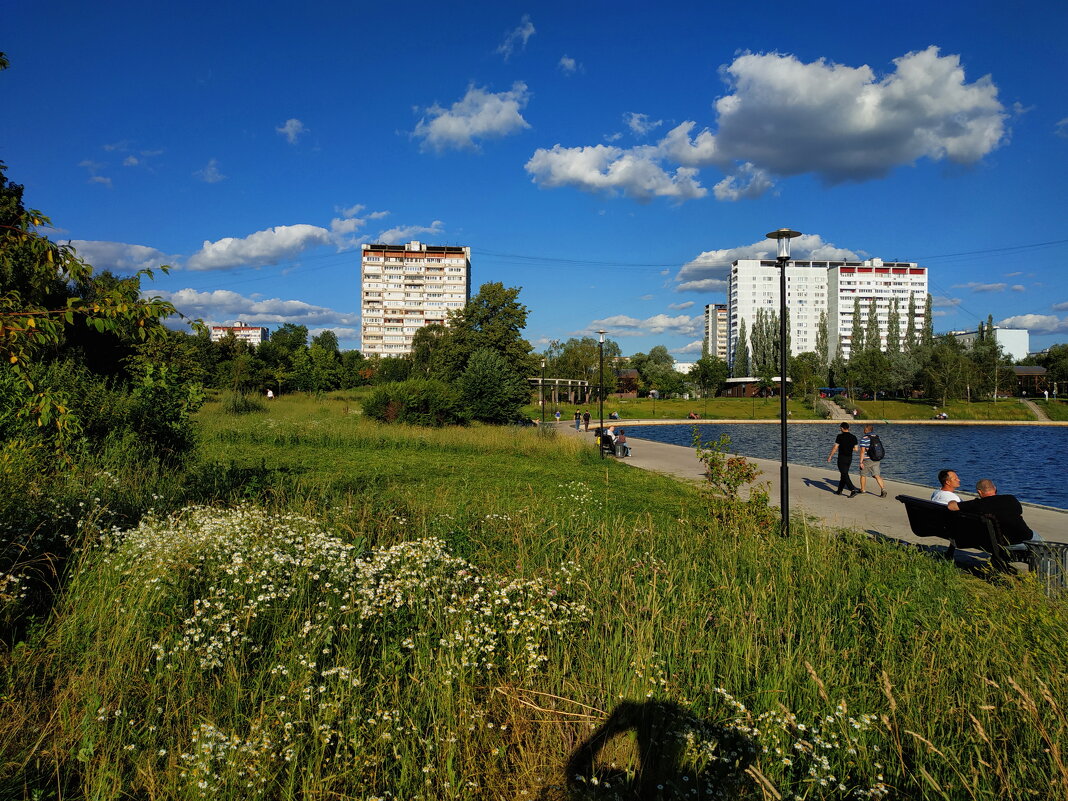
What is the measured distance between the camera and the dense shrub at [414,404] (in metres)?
24.5

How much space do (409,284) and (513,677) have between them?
112569mm

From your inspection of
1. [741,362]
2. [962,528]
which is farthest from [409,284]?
[962,528]

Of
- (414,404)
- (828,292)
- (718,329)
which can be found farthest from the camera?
(718,329)

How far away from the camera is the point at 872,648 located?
3.54 m

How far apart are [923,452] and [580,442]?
65.2ft

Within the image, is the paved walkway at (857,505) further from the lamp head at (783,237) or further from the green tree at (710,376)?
the green tree at (710,376)

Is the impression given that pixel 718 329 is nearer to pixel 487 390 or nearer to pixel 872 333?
pixel 872 333

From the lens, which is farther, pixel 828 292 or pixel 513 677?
pixel 828 292

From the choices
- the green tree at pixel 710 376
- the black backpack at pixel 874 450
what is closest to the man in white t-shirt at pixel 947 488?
the black backpack at pixel 874 450

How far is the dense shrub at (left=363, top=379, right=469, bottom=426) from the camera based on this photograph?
24547mm

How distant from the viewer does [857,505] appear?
11.1 meters

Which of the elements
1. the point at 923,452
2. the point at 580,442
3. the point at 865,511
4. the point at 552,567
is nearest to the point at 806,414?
the point at 923,452

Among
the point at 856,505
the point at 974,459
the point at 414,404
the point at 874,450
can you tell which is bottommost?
the point at 974,459

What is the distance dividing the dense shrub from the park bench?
19521mm
